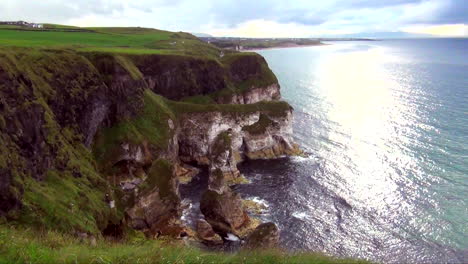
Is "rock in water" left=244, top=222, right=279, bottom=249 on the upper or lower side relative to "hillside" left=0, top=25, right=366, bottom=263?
lower

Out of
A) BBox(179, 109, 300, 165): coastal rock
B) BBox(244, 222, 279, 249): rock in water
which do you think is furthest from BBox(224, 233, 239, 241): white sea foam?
BBox(179, 109, 300, 165): coastal rock

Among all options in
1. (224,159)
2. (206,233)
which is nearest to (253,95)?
(224,159)

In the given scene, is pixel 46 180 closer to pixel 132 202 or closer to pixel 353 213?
pixel 132 202

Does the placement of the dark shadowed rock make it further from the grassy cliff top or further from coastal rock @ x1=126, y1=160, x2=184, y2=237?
the grassy cliff top

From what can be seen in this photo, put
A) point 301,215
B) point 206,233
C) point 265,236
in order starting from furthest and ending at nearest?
point 301,215 → point 206,233 → point 265,236

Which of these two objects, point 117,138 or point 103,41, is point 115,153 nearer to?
point 117,138

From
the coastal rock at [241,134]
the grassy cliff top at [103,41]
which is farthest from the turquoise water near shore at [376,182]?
the grassy cliff top at [103,41]
